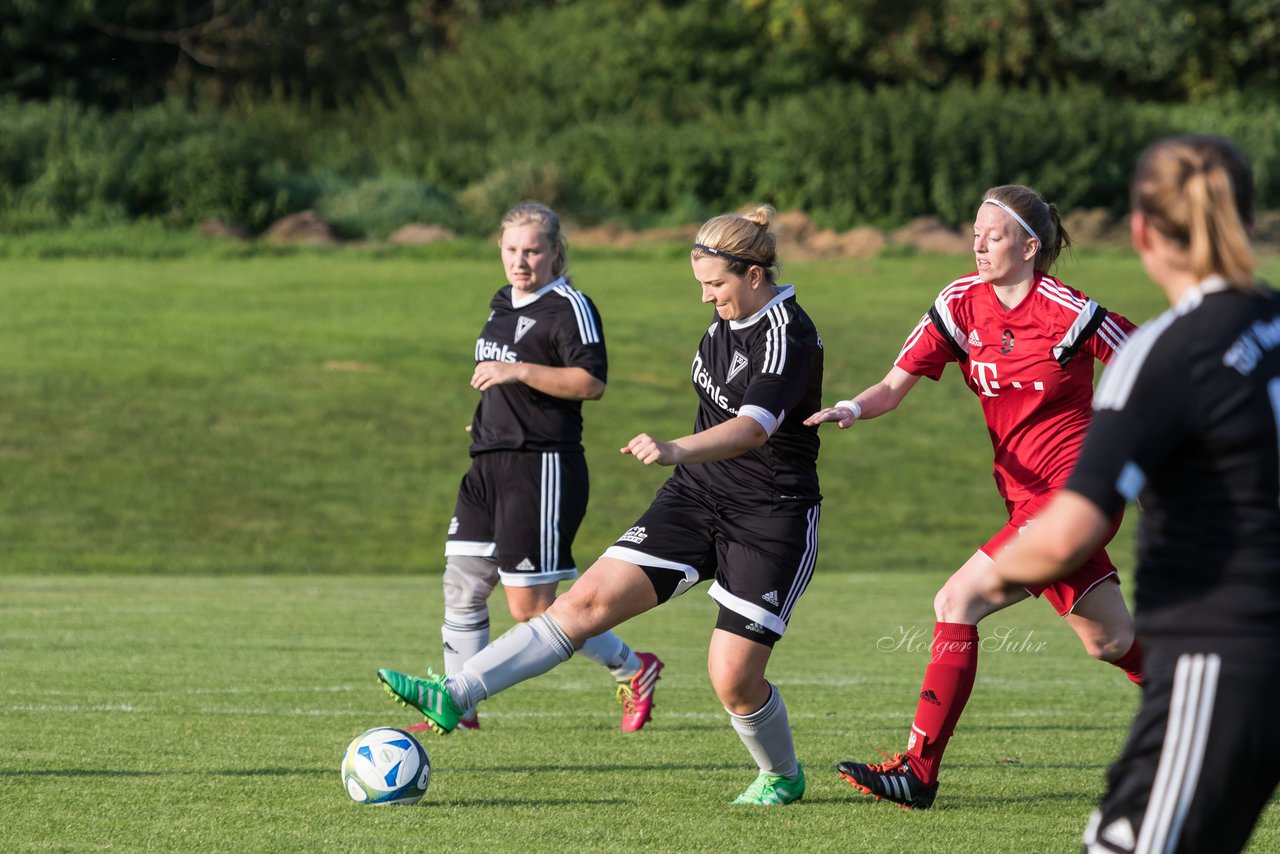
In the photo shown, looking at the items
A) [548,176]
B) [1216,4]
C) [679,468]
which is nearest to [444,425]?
[548,176]

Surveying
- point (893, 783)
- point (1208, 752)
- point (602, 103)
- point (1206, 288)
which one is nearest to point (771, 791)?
point (893, 783)

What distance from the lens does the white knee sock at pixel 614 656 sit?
7.28 metres

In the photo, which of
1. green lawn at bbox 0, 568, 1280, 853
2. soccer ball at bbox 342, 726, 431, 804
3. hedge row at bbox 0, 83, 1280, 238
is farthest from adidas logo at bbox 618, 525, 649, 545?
hedge row at bbox 0, 83, 1280, 238

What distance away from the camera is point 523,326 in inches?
281

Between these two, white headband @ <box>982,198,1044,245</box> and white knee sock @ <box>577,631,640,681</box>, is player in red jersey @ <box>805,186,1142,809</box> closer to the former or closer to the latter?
white headband @ <box>982,198,1044,245</box>

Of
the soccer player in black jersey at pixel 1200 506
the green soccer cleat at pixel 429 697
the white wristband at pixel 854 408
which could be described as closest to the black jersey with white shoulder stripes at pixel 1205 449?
the soccer player in black jersey at pixel 1200 506

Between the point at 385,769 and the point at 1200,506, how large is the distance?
10.00ft

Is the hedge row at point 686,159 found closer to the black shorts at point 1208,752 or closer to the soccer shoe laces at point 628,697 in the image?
the soccer shoe laces at point 628,697

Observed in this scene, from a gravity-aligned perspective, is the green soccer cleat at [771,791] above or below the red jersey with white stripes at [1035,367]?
below

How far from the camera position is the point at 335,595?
43.3ft

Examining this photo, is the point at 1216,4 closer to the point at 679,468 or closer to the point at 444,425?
the point at 444,425

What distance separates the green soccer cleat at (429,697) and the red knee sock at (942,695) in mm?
1552

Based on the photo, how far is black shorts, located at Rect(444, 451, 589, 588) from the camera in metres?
7.04

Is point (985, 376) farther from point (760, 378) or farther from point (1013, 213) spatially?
point (760, 378)
